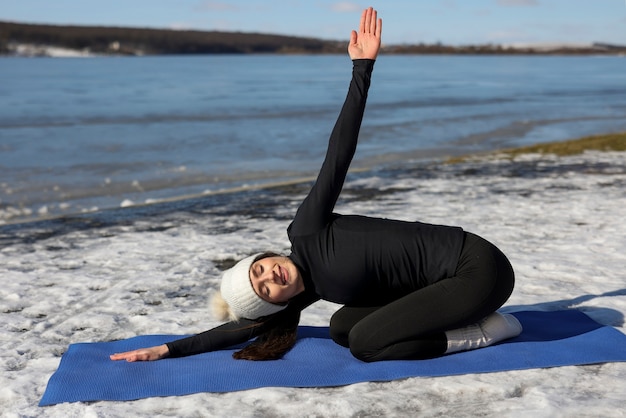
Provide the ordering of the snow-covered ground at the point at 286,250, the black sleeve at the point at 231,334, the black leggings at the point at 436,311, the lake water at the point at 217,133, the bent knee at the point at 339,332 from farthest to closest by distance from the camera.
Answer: the lake water at the point at 217,133 < the bent knee at the point at 339,332 < the black sleeve at the point at 231,334 < the black leggings at the point at 436,311 < the snow-covered ground at the point at 286,250

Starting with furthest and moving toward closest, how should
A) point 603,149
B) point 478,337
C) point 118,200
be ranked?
point 603,149 < point 118,200 < point 478,337

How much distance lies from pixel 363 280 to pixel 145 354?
1204 millimetres

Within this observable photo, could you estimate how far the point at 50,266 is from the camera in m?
6.57

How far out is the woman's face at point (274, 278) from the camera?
12.3 feet

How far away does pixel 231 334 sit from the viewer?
4.13 meters

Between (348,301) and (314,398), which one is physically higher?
(348,301)

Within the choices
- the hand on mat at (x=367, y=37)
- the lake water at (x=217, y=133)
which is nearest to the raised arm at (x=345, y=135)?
the hand on mat at (x=367, y=37)

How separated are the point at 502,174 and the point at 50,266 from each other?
6.66m

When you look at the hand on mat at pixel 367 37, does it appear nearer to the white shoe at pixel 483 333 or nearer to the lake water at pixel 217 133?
the white shoe at pixel 483 333

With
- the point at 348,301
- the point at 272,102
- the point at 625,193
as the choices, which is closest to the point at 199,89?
the point at 272,102

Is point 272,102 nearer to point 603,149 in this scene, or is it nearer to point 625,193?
point 603,149

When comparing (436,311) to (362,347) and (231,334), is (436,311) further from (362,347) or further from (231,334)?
(231,334)

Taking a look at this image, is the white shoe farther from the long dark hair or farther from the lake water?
the lake water

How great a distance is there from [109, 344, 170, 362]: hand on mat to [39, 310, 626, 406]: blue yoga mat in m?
0.03
